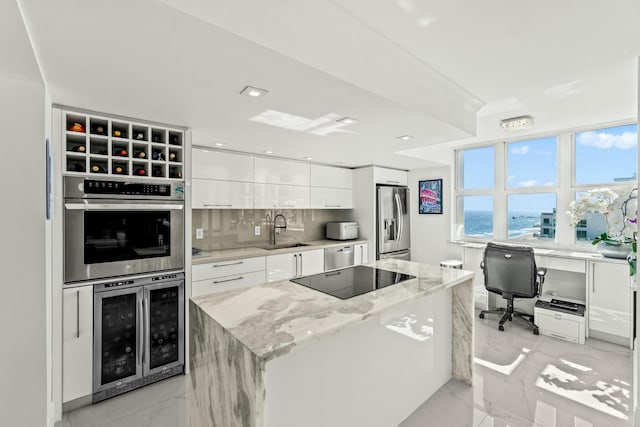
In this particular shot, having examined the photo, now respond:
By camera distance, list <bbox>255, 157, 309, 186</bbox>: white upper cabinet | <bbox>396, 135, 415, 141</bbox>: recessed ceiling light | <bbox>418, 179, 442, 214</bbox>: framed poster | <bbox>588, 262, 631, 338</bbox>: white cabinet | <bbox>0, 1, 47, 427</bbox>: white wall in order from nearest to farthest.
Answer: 1. <bbox>0, 1, 47, 427</bbox>: white wall
2. <bbox>396, 135, 415, 141</bbox>: recessed ceiling light
3. <bbox>588, 262, 631, 338</bbox>: white cabinet
4. <bbox>255, 157, 309, 186</bbox>: white upper cabinet
5. <bbox>418, 179, 442, 214</bbox>: framed poster

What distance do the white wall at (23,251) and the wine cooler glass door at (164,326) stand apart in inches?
31.3

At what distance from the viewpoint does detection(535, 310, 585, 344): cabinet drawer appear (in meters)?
3.17

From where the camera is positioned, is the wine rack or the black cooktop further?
the wine rack

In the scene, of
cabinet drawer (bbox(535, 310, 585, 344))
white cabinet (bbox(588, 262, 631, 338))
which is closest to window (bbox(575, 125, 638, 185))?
white cabinet (bbox(588, 262, 631, 338))

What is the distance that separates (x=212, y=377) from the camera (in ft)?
4.81

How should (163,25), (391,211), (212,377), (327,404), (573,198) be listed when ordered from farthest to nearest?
1. (391,211)
2. (573,198)
3. (327,404)
4. (212,377)
5. (163,25)

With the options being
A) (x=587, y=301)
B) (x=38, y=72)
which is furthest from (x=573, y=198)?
(x=38, y=72)

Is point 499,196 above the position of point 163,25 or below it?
below

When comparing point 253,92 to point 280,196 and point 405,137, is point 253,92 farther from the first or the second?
point 280,196

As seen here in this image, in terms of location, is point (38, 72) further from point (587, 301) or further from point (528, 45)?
point (587, 301)

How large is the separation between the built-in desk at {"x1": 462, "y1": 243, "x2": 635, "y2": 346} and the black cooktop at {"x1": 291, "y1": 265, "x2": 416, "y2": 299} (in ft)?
7.98

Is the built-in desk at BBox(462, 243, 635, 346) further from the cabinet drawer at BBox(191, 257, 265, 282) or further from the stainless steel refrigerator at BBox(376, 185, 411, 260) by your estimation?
the cabinet drawer at BBox(191, 257, 265, 282)

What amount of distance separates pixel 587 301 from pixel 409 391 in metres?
2.59

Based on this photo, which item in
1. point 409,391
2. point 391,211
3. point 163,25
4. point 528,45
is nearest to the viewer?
point 163,25
